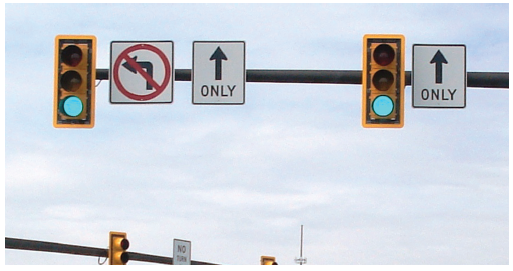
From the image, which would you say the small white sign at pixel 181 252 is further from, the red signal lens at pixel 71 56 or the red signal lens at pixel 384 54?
the red signal lens at pixel 384 54

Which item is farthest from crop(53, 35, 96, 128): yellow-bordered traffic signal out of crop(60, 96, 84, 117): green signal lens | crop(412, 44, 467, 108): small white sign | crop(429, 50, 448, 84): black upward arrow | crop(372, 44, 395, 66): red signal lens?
crop(429, 50, 448, 84): black upward arrow

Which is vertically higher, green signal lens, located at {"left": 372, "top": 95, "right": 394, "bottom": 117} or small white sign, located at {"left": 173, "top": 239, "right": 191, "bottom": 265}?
green signal lens, located at {"left": 372, "top": 95, "right": 394, "bottom": 117}

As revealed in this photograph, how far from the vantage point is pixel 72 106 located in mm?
11266

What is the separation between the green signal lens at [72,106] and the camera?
1127 cm

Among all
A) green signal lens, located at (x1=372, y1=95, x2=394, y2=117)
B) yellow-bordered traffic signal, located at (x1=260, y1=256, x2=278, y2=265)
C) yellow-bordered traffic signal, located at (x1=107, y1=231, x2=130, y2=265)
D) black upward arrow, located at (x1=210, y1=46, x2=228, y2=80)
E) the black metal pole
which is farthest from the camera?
yellow-bordered traffic signal, located at (x1=260, y1=256, x2=278, y2=265)

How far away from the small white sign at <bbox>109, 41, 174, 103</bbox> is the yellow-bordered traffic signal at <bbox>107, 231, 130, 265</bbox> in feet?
25.1

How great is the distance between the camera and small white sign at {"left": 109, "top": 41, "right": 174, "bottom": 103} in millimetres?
11750

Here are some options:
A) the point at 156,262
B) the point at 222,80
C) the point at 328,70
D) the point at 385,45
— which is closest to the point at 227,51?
the point at 222,80

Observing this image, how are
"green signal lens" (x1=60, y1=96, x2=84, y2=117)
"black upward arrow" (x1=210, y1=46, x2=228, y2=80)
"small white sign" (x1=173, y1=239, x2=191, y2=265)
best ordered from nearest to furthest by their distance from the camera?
"green signal lens" (x1=60, y1=96, x2=84, y2=117) → "black upward arrow" (x1=210, y1=46, x2=228, y2=80) → "small white sign" (x1=173, y1=239, x2=191, y2=265)

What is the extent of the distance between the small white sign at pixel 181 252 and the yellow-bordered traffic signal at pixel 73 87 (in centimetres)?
984

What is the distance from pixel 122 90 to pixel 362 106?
10.7 ft

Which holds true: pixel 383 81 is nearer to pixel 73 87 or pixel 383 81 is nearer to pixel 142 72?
pixel 142 72

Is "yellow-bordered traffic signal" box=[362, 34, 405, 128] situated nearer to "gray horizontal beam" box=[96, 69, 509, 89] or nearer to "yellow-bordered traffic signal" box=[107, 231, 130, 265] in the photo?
"gray horizontal beam" box=[96, 69, 509, 89]

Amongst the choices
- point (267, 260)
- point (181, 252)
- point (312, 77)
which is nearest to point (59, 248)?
point (181, 252)
